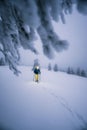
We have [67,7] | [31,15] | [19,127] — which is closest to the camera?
[31,15]

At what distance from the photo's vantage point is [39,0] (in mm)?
880

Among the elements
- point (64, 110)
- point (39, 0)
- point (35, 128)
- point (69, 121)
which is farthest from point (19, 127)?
point (39, 0)

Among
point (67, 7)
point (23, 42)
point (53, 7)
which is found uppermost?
point (67, 7)

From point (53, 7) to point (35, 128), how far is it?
237cm

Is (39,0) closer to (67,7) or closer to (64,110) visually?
(67,7)

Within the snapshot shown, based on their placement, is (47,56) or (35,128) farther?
(35,128)

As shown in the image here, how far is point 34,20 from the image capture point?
2.65ft

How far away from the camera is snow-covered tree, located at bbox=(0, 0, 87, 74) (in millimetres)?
771

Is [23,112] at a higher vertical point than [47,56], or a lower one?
lower

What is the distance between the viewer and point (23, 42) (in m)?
1.42

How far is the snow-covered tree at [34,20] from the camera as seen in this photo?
0.77m

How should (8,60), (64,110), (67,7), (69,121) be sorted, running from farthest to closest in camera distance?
(64,110), (69,121), (8,60), (67,7)

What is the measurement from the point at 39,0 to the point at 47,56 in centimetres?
43

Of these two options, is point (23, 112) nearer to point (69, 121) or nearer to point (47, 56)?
point (69, 121)
